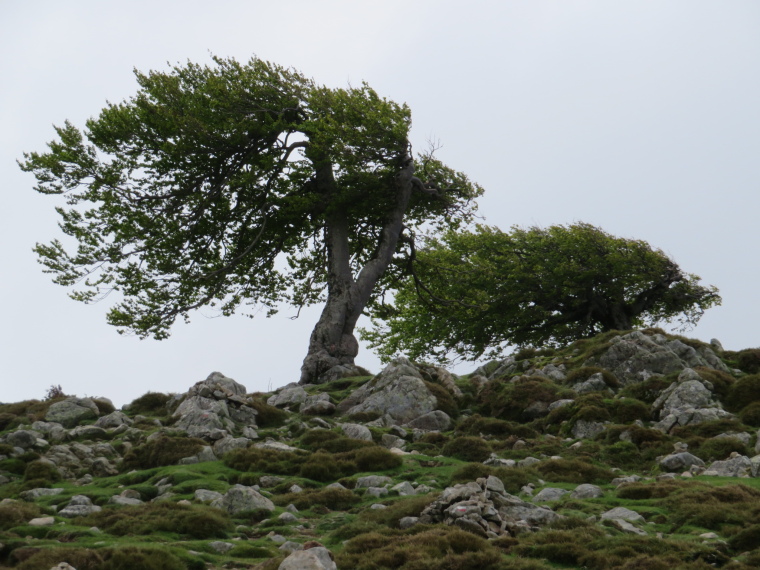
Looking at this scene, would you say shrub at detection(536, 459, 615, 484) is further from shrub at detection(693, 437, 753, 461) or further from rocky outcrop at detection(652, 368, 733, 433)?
rocky outcrop at detection(652, 368, 733, 433)

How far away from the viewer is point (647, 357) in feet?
96.9

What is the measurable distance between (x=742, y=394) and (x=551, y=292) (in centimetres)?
2871

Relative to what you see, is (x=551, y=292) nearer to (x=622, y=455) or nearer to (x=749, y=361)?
(x=749, y=361)

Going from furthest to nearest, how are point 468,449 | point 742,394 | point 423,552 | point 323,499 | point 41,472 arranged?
point 742,394
point 468,449
point 41,472
point 323,499
point 423,552

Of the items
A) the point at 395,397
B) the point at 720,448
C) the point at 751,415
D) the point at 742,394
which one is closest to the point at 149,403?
the point at 395,397

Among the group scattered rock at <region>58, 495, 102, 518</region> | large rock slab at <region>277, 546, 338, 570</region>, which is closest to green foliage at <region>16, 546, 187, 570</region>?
large rock slab at <region>277, 546, 338, 570</region>

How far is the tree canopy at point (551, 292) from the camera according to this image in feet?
173

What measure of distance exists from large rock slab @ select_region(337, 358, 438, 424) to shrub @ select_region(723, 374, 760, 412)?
33.3 ft

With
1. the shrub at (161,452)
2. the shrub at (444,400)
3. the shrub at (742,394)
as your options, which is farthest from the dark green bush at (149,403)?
the shrub at (742,394)

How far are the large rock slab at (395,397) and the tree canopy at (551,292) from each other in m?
21.0

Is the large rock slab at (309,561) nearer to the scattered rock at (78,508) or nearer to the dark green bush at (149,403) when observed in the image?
the scattered rock at (78,508)

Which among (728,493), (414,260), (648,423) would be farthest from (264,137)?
(728,493)

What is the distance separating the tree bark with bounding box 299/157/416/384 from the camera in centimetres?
3538

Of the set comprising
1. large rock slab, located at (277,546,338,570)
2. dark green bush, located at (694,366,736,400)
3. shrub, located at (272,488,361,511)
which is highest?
dark green bush, located at (694,366,736,400)
